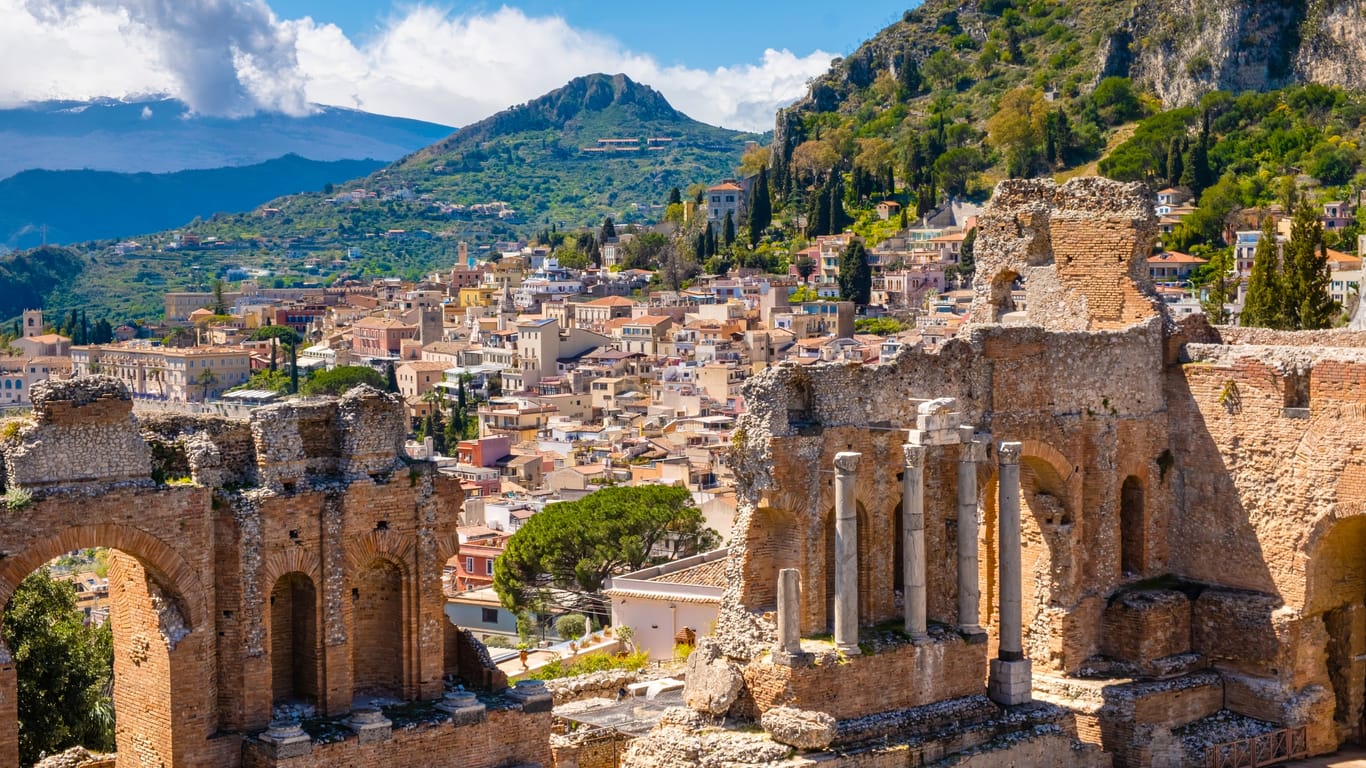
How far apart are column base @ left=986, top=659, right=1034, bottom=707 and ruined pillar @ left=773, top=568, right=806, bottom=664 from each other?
365 cm

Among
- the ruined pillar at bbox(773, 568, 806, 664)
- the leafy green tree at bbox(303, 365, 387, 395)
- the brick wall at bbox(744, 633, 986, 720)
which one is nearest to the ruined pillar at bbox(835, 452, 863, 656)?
the brick wall at bbox(744, 633, 986, 720)

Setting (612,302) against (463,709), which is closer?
(463,709)

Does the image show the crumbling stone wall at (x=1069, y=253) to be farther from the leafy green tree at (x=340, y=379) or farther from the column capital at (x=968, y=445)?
the leafy green tree at (x=340, y=379)

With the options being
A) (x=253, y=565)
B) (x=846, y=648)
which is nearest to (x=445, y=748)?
(x=253, y=565)

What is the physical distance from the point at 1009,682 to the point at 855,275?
97504mm

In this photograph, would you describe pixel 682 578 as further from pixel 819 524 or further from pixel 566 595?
pixel 819 524

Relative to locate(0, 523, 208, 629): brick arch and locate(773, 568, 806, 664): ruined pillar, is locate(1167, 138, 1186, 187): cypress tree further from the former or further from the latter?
locate(0, 523, 208, 629): brick arch

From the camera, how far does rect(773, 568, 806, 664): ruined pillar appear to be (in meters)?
21.7

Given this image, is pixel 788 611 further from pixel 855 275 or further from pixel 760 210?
pixel 760 210

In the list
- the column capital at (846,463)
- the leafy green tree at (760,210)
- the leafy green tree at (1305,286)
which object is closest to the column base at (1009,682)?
the column capital at (846,463)

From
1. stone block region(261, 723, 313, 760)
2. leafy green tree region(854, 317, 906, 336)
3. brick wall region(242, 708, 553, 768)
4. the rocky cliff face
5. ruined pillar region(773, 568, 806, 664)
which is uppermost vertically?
the rocky cliff face

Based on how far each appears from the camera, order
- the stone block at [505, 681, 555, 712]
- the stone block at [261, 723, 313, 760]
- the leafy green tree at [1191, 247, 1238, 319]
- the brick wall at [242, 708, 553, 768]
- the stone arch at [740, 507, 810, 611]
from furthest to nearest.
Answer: the leafy green tree at [1191, 247, 1238, 319] → the stone arch at [740, 507, 810, 611] → the stone block at [505, 681, 555, 712] → the brick wall at [242, 708, 553, 768] → the stone block at [261, 723, 313, 760]

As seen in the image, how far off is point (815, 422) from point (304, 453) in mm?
6604

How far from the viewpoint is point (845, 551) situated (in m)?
22.2
